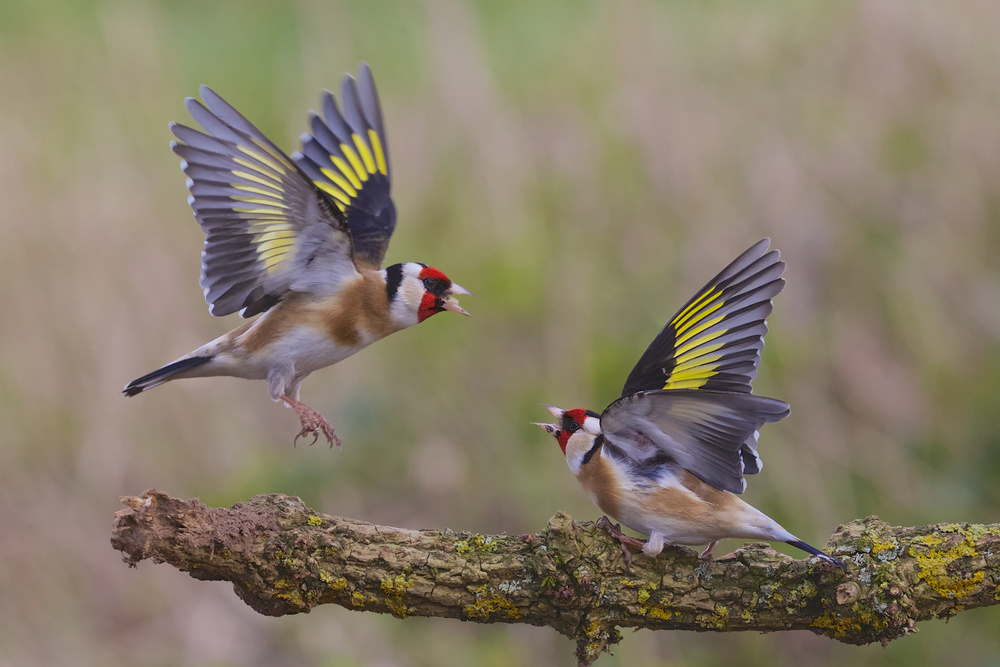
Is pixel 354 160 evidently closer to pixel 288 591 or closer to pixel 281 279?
pixel 281 279

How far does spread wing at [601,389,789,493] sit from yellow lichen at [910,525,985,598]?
0.47 metres

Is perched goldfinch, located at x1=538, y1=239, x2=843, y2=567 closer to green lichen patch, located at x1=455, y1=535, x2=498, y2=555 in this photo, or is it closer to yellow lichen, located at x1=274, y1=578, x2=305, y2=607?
green lichen patch, located at x1=455, y1=535, x2=498, y2=555

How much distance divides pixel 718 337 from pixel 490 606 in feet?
3.08

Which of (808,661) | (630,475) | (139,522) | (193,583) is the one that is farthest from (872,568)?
(193,583)

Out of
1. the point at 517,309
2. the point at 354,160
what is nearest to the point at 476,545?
the point at 354,160

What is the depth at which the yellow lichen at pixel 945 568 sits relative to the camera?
8.50ft

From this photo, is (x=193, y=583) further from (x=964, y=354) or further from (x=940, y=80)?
(x=940, y=80)

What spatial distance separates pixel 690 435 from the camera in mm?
2672

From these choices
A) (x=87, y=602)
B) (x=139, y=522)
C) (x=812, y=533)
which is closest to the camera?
(x=139, y=522)

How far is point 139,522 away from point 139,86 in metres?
4.87

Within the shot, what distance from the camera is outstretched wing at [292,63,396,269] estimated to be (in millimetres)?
3512

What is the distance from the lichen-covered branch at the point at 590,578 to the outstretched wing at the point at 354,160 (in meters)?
1.21

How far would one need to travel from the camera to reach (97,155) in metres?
6.68

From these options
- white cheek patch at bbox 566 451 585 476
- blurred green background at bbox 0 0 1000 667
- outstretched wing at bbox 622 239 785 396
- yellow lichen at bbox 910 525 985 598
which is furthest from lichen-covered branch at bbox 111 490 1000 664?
blurred green background at bbox 0 0 1000 667
